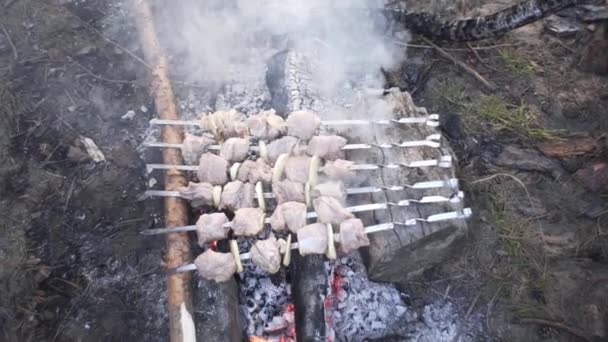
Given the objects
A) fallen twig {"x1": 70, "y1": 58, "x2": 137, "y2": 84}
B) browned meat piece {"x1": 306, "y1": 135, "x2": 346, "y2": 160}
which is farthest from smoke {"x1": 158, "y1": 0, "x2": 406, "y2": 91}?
browned meat piece {"x1": 306, "y1": 135, "x2": 346, "y2": 160}

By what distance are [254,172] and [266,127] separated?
472mm

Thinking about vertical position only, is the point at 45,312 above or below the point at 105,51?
below

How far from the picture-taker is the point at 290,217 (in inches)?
138

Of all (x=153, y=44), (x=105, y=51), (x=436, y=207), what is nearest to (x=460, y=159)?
(x=436, y=207)

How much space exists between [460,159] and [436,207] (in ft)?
3.97

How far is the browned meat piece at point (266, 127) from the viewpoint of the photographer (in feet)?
13.0

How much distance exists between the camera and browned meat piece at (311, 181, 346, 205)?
11.7 feet

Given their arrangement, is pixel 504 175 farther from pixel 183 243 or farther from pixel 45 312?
pixel 45 312

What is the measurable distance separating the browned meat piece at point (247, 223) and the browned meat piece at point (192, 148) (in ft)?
2.49

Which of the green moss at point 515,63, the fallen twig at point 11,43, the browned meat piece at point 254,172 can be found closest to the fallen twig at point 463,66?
the green moss at point 515,63

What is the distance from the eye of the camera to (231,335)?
342 cm

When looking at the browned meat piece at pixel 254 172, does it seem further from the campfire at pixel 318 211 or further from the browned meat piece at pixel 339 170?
the browned meat piece at pixel 339 170

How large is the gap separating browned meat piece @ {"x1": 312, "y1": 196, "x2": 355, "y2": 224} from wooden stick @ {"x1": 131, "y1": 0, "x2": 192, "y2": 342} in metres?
1.17

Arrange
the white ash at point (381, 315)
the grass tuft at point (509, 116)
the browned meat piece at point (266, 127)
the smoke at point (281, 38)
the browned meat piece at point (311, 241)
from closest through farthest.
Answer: the browned meat piece at point (311, 241) → the white ash at point (381, 315) → the browned meat piece at point (266, 127) → the grass tuft at point (509, 116) → the smoke at point (281, 38)
